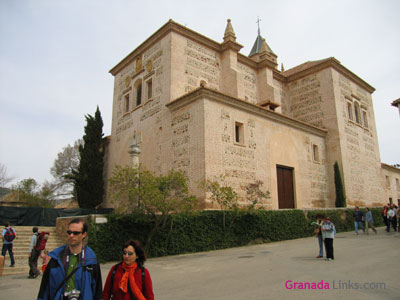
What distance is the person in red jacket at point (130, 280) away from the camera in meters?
3.04

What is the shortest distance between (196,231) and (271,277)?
564 cm

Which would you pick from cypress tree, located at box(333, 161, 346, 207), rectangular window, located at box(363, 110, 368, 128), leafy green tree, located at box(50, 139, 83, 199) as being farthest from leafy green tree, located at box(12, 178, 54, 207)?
rectangular window, located at box(363, 110, 368, 128)

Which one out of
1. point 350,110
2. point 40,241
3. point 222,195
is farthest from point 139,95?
point 350,110

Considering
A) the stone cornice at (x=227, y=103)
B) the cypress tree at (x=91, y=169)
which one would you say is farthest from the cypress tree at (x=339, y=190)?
the cypress tree at (x=91, y=169)

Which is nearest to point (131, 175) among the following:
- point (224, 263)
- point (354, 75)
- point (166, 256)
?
point (166, 256)

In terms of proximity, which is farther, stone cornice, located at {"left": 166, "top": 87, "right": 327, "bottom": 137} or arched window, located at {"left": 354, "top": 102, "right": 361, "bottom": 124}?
arched window, located at {"left": 354, "top": 102, "right": 361, "bottom": 124}

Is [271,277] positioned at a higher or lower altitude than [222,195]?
lower

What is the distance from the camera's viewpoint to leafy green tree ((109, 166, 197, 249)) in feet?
34.1

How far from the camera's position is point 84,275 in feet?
9.09

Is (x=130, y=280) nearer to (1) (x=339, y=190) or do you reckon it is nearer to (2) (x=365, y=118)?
(1) (x=339, y=190)

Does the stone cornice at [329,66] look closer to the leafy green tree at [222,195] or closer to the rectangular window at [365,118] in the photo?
the rectangular window at [365,118]

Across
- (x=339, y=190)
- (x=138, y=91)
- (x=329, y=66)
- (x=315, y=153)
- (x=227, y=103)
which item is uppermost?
(x=329, y=66)

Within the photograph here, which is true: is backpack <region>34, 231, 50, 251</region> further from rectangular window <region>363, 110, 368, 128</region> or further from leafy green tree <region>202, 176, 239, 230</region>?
rectangular window <region>363, 110, 368, 128</region>

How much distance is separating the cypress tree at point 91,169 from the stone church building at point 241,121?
35.3 inches
